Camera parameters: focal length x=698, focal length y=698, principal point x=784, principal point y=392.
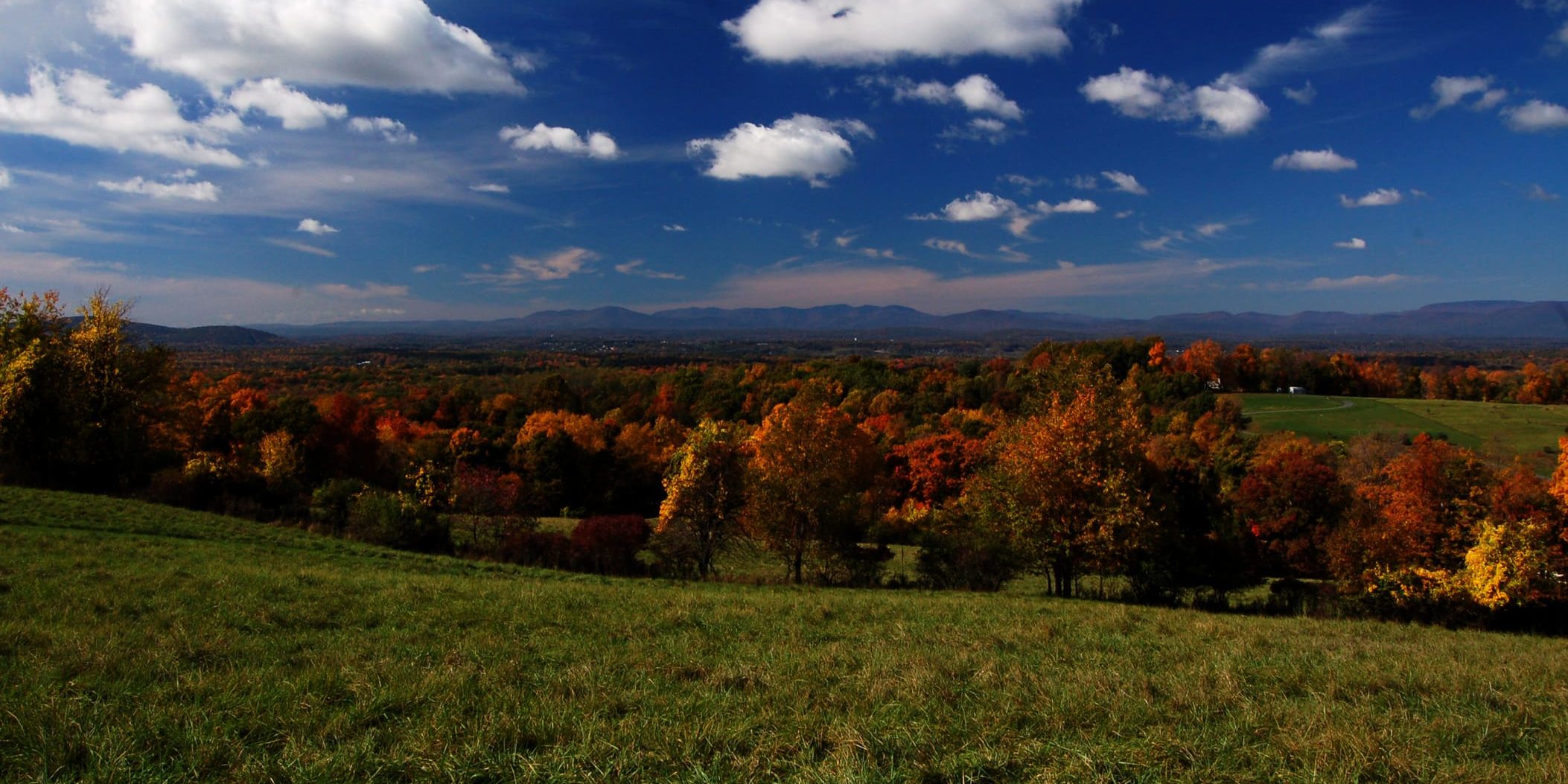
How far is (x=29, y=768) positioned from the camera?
13.1 ft

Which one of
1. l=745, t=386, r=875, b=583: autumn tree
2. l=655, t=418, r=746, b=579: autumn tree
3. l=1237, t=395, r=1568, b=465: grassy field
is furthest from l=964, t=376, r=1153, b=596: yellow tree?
l=1237, t=395, r=1568, b=465: grassy field

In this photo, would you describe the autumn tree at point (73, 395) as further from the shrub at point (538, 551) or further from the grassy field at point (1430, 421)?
the grassy field at point (1430, 421)

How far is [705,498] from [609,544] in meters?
4.17

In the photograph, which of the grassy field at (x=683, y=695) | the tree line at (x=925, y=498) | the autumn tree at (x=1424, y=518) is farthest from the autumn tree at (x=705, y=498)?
the autumn tree at (x=1424, y=518)

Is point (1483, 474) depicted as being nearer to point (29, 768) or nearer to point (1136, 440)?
point (1136, 440)

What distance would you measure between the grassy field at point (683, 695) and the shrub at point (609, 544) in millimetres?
12366

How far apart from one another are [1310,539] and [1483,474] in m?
6.34

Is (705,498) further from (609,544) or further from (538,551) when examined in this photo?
(538,551)

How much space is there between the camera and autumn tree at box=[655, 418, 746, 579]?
26.8 metres

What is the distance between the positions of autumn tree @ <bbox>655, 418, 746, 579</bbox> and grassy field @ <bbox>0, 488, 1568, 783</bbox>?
49.5ft

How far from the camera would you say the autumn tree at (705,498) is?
26.8 meters

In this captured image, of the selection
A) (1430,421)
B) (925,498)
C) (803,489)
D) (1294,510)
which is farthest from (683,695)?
(1430,421)

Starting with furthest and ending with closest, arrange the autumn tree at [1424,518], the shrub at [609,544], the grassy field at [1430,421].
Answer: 1. the grassy field at [1430,421]
2. the shrub at [609,544]
3. the autumn tree at [1424,518]

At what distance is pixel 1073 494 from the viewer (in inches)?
868
